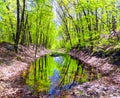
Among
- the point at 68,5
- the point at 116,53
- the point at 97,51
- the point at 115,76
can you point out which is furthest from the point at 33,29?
the point at 115,76

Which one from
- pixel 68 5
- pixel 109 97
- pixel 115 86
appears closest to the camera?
pixel 109 97

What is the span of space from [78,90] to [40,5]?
21868 mm

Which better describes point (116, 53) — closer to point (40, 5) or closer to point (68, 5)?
point (40, 5)

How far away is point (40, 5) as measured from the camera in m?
34.3

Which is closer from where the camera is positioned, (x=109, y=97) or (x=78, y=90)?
(x=109, y=97)

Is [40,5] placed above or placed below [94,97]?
above

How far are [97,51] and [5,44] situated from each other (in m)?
14.3

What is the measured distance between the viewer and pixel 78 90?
595 inches

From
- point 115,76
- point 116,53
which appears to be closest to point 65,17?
point 116,53

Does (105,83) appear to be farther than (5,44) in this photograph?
No

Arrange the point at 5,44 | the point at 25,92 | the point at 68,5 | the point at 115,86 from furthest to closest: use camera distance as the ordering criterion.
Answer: the point at 68,5 < the point at 5,44 < the point at 115,86 < the point at 25,92

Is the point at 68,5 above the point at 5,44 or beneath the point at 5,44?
above

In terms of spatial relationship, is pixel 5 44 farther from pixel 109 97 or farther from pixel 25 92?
pixel 109 97

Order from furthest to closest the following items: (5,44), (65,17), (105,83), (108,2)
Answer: (65,17), (5,44), (108,2), (105,83)
